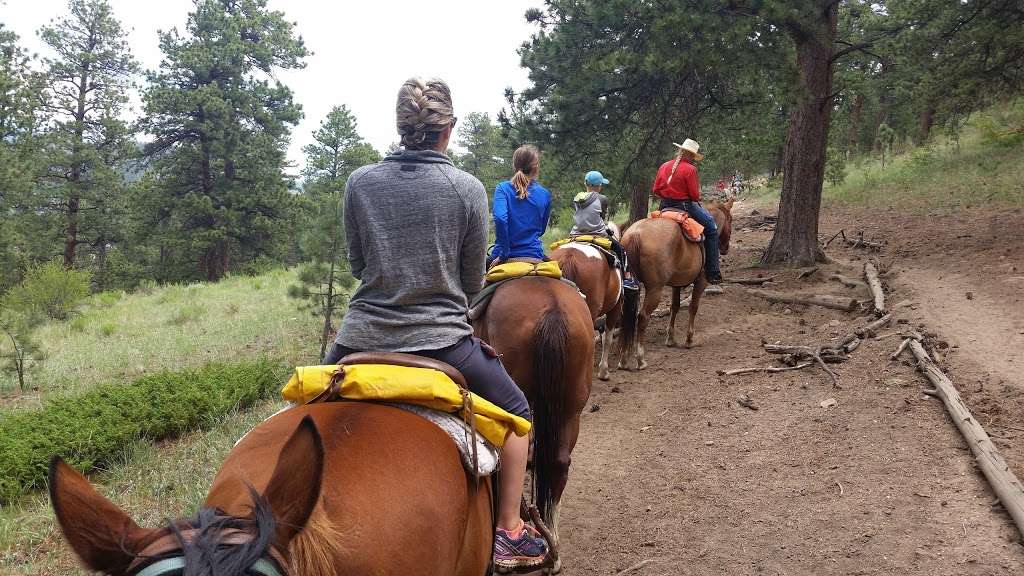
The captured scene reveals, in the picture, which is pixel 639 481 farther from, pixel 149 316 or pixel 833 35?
pixel 149 316

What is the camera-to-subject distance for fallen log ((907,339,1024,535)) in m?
3.71

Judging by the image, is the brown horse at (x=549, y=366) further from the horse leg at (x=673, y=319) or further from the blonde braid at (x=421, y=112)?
the horse leg at (x=673, y=319)

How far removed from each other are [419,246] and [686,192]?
7267 millimetres

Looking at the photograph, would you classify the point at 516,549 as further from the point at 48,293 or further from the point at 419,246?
the point at 48,293

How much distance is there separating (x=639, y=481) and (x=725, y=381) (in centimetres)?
249

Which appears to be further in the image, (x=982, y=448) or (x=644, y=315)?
(x=644, y=315)

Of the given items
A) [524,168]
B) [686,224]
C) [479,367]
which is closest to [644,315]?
[686,224]

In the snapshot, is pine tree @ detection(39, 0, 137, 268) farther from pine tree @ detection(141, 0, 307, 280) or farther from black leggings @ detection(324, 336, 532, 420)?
black leggings @ detection(324, 336, 532, 420)

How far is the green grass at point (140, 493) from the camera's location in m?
4.34

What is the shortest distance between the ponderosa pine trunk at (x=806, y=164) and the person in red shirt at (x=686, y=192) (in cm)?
304

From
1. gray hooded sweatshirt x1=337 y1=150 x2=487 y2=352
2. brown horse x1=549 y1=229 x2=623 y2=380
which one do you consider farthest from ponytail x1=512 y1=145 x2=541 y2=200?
gray hooded sweatshirt x1=337 y1=150 x2=487 y2=352

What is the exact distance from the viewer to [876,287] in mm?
8711

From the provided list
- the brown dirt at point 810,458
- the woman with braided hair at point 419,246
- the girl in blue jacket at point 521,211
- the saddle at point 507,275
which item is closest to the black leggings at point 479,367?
the woman with braided hair at point 419,246

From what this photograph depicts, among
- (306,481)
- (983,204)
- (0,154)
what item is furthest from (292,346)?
(0,154)
